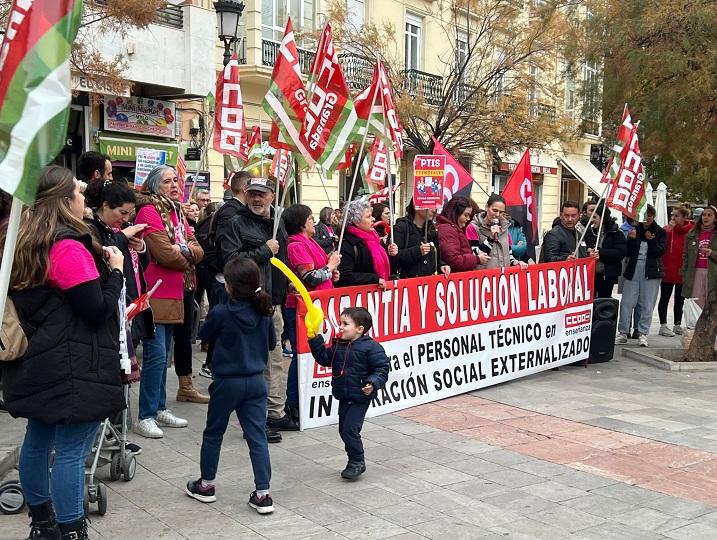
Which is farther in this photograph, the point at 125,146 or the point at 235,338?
the point at 125,146

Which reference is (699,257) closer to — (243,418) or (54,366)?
(243,418)

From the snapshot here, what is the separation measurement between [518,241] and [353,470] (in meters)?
5.65

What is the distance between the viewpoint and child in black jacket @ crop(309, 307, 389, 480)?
209 inches

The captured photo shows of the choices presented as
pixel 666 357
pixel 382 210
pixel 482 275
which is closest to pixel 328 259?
pixel 482 275

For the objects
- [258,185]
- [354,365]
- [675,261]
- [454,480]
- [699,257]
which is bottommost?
[454,480]

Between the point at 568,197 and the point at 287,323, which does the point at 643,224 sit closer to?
the point at 287,323

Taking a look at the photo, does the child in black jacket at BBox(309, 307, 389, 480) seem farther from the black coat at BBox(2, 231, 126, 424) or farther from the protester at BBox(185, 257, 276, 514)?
the black coat at BBox(2, 231, 126, 424)

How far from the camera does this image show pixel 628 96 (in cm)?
1045

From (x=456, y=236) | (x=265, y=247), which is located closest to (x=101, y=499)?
(x=265, y=247)

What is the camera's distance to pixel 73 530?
3.81 m

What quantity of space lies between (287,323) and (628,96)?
594 centimetres

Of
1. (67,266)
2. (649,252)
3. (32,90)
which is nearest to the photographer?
(32,90)

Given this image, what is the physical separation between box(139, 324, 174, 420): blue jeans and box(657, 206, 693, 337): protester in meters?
8.87

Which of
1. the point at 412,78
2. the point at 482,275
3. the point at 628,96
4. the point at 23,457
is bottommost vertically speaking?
the point at 23,457
